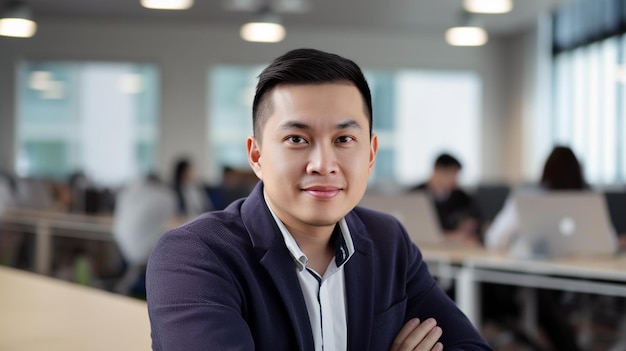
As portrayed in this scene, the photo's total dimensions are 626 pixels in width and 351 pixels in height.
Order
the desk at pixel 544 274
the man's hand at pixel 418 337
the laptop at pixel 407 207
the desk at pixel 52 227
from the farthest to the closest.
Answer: the desk at pixel 52 227 < the laptop at pixel 407 207 < the desk at pixel 544 274 < the man's hand at pixel 418 337

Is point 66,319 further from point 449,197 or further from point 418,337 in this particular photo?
point 449,197

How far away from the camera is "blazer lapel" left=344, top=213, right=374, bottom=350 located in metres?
1.45

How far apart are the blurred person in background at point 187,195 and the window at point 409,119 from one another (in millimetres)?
3943

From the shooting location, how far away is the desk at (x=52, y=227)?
6.30m

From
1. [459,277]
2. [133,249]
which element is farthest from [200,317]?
[133,249]

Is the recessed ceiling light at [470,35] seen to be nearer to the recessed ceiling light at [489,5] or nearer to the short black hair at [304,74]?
the recessed ceiling light at [489,5]

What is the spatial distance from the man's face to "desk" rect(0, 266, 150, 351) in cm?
51

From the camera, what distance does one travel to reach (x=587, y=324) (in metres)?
5.48

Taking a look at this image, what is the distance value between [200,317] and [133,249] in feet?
13.3

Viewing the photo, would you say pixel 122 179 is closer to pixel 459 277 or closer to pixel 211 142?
pixel 211 142

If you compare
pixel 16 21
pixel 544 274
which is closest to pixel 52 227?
pixel 16 21

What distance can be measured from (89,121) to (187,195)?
19.2 ft

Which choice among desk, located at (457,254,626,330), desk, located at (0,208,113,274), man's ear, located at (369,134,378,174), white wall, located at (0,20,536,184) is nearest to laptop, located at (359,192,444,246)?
desk, located at (457,254,626,330)

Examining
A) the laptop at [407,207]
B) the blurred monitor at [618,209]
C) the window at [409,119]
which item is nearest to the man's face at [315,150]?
the laptop at [407,207]
